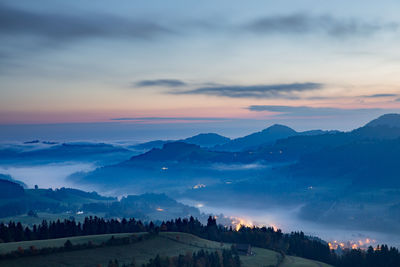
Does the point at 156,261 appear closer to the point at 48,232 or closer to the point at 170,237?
the point at 170,237

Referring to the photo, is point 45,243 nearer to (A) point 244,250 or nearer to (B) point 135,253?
(B) point 135,253

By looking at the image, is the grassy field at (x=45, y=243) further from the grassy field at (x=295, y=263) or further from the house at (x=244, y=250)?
the grassy field at (x=295, y=263)

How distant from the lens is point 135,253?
145m

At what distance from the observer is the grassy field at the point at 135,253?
126 metres

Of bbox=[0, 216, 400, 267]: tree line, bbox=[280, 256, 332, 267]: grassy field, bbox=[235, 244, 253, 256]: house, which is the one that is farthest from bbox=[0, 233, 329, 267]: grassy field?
Result: bbox=[0, 216, 400, 267]: tree line

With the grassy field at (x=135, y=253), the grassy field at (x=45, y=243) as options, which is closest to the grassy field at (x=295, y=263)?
the grassy field at (x=135, y=253)

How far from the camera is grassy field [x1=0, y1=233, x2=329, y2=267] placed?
126250 millimetres

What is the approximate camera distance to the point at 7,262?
393 ft

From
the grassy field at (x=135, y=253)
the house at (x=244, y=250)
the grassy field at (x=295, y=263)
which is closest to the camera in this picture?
the grassy field at (x=135, y=253)

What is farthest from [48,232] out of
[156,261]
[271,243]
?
[271,243]

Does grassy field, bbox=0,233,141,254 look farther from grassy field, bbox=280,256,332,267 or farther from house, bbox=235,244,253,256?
grassy field, bbox=280,256,332,267

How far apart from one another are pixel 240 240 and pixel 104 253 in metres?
76.7

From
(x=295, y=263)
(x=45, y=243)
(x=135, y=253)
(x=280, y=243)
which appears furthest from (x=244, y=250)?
(x=45, y=243)

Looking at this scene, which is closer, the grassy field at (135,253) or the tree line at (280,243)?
the grassy field at (135,253)
